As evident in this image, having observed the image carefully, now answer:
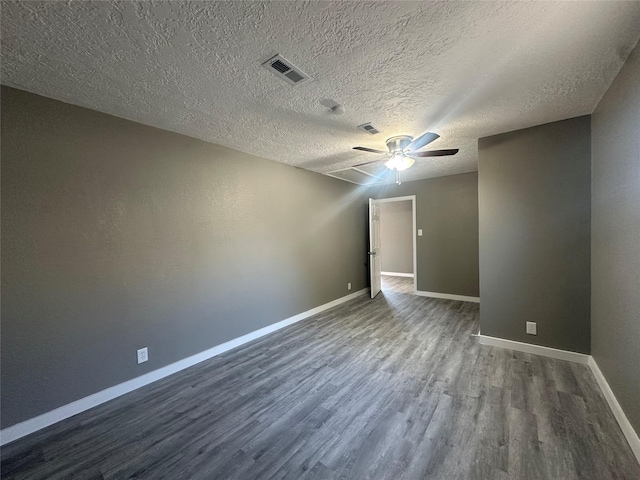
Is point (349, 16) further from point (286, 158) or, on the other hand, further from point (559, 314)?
point (559, 314)

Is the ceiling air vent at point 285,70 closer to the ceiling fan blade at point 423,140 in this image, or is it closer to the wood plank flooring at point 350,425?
the ceiling fan blade at point 423,140

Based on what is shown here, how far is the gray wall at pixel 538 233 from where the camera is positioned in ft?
8.50

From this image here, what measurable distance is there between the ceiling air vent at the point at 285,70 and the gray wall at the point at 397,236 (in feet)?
20.5

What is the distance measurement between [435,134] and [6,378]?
4.28 meters

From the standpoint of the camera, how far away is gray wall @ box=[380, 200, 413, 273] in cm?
779

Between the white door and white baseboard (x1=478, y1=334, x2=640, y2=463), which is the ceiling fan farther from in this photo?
the white door

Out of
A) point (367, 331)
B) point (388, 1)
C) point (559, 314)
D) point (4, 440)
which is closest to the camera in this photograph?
point (388, 1)

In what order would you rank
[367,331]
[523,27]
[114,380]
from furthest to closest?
[367,331] < [114,380] < [523,27]

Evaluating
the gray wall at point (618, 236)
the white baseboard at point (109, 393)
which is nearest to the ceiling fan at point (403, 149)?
the gray wall at point (618, 236)

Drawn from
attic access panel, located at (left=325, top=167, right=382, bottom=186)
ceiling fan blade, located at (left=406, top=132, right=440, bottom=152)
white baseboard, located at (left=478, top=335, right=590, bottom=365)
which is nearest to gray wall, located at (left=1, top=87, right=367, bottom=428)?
attic access panel, located at (left=325, top=167, right=382, bottom=186)

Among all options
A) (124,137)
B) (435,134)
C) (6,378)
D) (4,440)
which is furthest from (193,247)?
(435,134)

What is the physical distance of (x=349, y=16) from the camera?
51.5 inches

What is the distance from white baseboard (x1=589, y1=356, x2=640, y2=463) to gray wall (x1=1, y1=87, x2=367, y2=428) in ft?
11.2

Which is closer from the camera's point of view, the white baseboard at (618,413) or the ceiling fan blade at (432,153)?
the white baseboard at (618,413)
